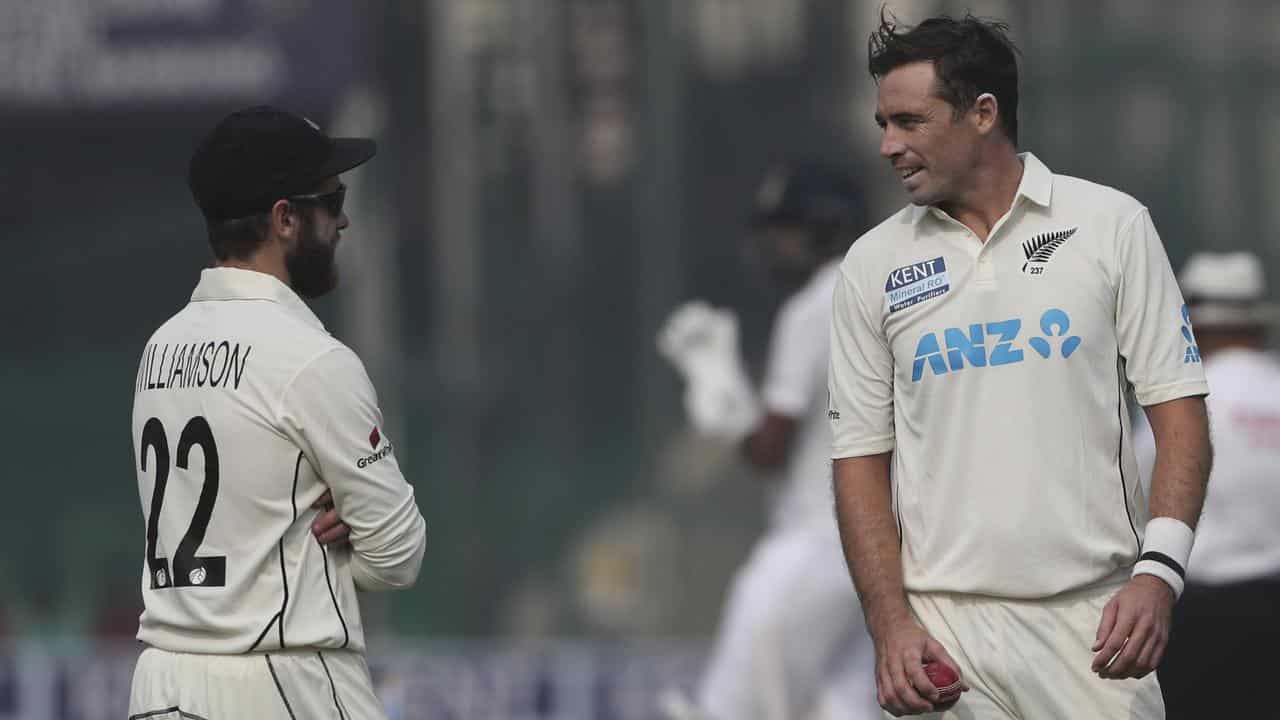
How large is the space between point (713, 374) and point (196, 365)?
10.7 feet

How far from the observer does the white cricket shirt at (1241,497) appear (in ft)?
19.3

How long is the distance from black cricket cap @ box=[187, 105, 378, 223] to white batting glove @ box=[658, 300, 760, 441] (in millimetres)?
3006

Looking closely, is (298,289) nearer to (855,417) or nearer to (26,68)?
(855,417)

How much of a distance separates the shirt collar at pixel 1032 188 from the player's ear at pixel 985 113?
8 centimetres

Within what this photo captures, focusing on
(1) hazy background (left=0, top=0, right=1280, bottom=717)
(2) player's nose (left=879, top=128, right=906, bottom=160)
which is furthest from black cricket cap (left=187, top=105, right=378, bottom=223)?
(1) hazy background (left=0, top=0, right=1280, bottom=717)

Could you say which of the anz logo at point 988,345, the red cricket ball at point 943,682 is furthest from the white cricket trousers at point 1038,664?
the anz logo at point 988,345

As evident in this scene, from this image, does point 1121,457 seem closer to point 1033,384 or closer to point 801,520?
point 1033,384

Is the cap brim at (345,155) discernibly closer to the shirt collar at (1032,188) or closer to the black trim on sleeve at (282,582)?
the black trim on sleeve at (282,582)

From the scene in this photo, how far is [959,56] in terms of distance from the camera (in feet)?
12.2

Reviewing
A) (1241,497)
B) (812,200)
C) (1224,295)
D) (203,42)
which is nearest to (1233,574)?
(1241,497)

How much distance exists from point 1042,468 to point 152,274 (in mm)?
6599

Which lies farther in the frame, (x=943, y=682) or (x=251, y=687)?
(x=251, y=687)

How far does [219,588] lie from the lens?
373cm

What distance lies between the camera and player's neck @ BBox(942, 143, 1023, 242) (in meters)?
3.76
